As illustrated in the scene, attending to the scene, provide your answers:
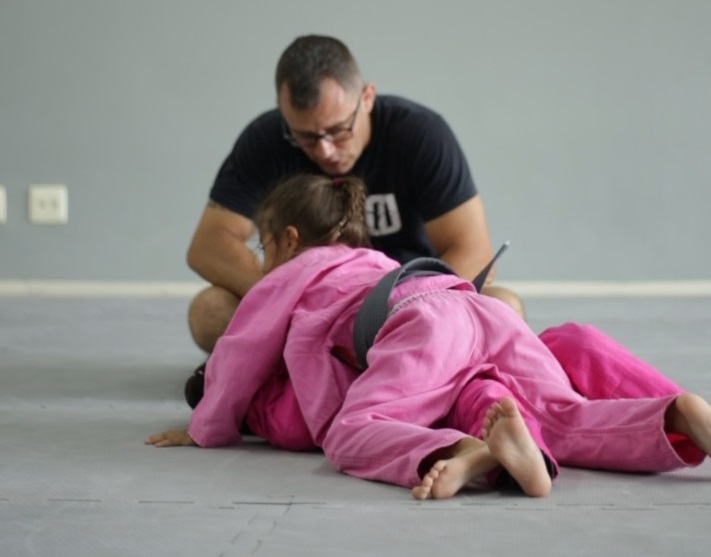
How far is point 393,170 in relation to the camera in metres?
2.93

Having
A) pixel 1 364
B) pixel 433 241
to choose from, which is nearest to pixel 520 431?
pixel 433 241

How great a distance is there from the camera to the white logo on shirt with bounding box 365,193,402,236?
2936mm

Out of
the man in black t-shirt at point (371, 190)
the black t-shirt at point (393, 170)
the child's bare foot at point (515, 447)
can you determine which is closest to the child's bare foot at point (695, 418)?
the child's bare foot at point (515, 447)

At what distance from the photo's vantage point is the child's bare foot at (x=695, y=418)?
1.65m

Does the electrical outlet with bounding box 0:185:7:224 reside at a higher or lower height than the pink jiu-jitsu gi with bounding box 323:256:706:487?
lower

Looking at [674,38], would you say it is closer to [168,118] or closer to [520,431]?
[168,118]

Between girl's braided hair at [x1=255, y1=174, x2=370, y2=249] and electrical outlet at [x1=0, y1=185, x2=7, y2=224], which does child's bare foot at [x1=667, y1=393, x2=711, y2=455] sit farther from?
electrical outlet at [x1=0, y1=185, x2=7, y2=224]

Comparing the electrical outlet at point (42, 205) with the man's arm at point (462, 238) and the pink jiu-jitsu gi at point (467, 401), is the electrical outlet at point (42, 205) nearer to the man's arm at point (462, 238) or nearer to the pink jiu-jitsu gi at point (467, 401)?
the man's arm at point (462, 238)

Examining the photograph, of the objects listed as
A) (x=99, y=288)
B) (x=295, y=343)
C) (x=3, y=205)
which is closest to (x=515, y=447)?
(x=295, y=343)

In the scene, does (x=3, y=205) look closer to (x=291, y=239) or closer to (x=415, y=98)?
(x=415, y=98)

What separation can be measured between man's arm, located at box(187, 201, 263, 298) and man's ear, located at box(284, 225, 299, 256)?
72 cm

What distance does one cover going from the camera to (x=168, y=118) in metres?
4.95

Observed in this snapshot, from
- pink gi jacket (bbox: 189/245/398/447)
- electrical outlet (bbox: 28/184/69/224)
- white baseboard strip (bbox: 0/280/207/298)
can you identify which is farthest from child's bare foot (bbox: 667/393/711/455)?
electrical outlet (bbox: 28/184/69/224)

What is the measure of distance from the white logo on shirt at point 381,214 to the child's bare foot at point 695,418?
134 cm
